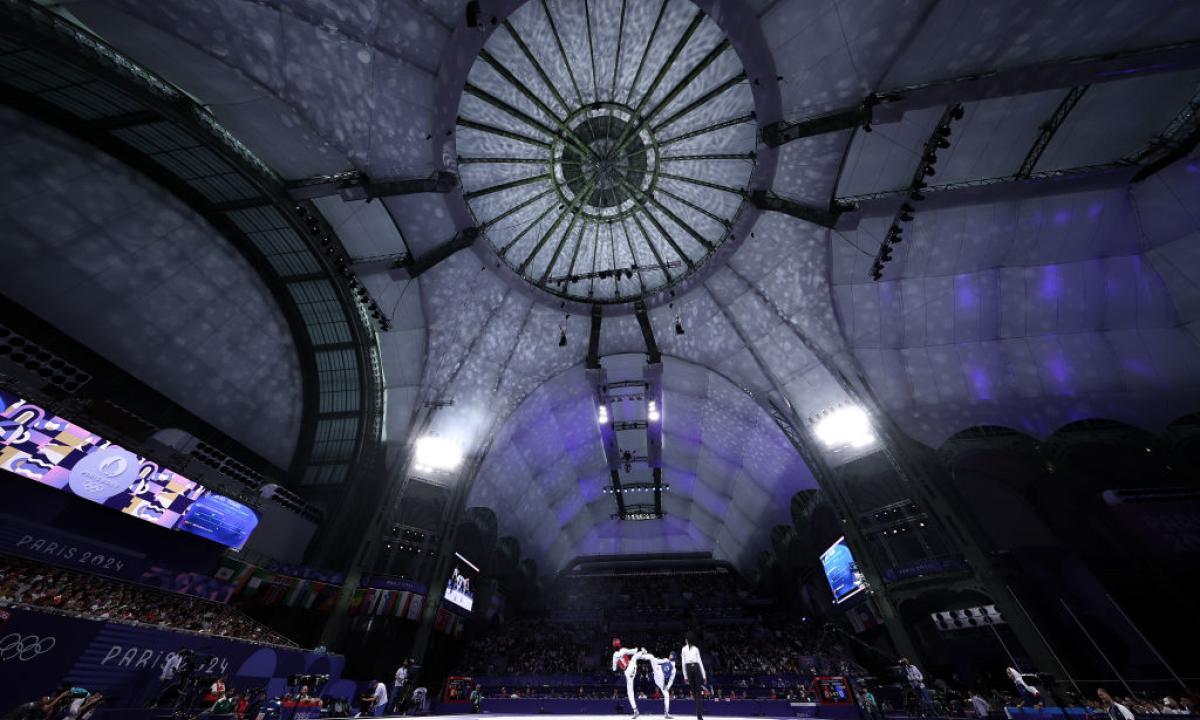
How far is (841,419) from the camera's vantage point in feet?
71.2

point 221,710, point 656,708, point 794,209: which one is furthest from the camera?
point 656,708

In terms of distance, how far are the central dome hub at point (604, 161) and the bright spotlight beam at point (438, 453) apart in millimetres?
15021

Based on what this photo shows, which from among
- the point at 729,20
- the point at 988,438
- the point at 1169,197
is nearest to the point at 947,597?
the point at 988,438

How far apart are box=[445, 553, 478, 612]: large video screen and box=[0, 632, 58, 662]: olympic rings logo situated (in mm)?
14606

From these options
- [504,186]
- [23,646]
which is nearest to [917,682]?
[23,646]

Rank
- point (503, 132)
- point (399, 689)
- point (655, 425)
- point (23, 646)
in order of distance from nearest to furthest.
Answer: point (23, 646)
point (399, 689)
point (503, 132)
point (655, 425)

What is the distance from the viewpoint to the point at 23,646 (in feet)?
27.9

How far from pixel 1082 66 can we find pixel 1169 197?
23.7ft

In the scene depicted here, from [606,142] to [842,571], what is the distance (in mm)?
24512

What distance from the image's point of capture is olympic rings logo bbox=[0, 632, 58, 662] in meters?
8.18

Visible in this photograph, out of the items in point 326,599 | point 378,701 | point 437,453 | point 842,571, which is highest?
point 437,453

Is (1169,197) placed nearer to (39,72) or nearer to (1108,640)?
(1108,640)

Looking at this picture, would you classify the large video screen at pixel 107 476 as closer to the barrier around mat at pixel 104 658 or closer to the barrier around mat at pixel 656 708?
the barrier around mat at pixel 104 658

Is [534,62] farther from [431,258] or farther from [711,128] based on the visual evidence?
[431,258]
